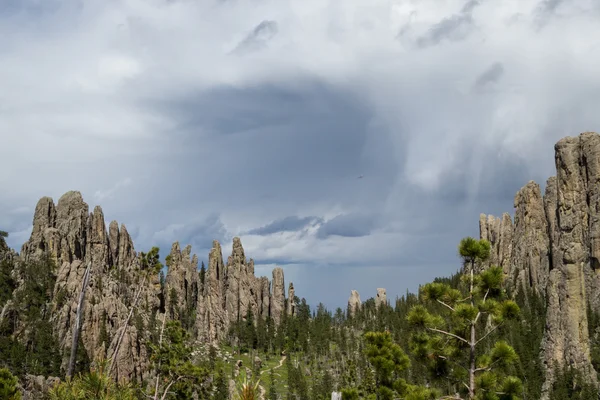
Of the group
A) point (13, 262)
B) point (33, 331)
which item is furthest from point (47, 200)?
point (33, 331)

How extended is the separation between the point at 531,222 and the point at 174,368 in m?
152

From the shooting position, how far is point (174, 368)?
4578 centimetres

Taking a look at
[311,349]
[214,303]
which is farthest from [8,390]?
[214,303]

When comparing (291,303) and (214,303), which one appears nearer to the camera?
(214,303)

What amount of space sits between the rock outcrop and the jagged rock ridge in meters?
80.1

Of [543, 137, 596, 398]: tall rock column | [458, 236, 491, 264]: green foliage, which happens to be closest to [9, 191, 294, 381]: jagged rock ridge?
[543, 137, 596, 398]: tall rock column

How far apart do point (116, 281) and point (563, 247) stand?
115342 millimetres

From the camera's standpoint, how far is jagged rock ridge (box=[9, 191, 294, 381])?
12094 centimetres

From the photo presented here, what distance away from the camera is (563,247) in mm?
105438

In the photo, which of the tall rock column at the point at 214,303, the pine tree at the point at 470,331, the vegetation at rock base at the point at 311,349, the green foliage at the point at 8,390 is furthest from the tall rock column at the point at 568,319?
the tall rock column at the point at 214,303

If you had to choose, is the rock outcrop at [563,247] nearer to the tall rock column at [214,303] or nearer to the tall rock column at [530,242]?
the tall rock column at [530,242]

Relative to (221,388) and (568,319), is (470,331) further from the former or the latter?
(568,319)

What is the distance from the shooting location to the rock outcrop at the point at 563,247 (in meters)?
96.5

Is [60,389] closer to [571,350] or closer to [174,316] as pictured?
[571,350]
